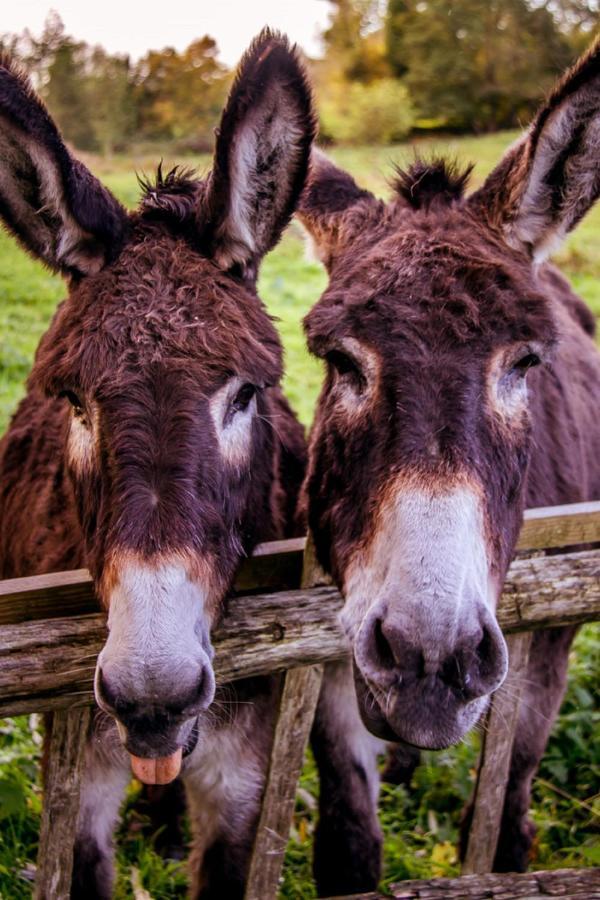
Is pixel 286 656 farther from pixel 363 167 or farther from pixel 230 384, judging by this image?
pixel 363 167

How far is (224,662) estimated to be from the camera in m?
2.56

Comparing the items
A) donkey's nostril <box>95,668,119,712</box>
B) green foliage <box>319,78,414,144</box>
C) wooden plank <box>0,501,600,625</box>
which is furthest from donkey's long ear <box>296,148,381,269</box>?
green foliage <box>319,78,414,144</box>

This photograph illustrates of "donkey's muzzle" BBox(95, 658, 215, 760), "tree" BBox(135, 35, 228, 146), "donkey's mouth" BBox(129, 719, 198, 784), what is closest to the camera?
"donkey's muzzle" BBox(95, 658, 215, 760)

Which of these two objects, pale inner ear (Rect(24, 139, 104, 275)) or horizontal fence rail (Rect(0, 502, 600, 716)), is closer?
horizontal fence rail (Rect(0, 502, 600, 716))

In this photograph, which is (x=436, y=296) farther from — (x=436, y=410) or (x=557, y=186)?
(x=557, y=186)

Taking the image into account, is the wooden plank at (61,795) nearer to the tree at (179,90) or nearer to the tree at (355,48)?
the tree at (179,90)

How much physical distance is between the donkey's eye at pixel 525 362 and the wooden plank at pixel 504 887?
1.68 metres

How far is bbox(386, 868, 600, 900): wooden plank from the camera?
8.89ft

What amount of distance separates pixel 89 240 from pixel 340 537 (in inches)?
46.9

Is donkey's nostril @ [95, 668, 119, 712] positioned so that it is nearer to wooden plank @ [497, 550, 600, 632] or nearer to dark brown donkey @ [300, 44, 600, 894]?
dark brown donkey @ [300, 44, 600, 894]

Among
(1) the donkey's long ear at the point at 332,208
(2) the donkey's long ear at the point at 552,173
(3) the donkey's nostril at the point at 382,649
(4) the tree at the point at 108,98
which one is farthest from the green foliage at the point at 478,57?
(3) the donkey's nostril at the point at 382,649

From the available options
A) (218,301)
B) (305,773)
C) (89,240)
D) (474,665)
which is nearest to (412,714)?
(474,665)

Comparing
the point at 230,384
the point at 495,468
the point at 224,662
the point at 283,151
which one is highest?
the point at 283,151

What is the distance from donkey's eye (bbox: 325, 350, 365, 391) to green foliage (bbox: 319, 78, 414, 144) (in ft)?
83.8
